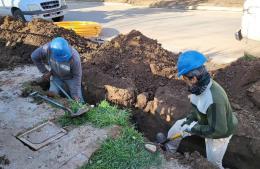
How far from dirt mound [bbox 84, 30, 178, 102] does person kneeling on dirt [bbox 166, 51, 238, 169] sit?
2.30 meters

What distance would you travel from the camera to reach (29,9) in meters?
13.1

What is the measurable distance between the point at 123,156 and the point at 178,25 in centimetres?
988

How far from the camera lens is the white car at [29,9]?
13086 millimetres

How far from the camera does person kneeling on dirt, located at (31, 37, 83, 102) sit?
5406 mm

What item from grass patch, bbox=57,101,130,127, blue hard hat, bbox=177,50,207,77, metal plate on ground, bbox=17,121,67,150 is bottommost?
metal plate on ground, bbox=17,121,67,150

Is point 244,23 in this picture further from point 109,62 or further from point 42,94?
point 42,94

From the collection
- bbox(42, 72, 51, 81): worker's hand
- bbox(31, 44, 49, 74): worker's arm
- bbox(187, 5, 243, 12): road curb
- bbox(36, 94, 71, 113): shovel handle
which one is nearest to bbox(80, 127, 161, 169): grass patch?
bbox(36, 94, 71, 113): shovel handle

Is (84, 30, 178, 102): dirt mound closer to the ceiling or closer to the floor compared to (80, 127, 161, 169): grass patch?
closer to the ceiling

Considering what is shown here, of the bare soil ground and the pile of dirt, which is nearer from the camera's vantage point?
the bare soil ground

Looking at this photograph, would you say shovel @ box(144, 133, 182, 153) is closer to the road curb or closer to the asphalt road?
the asphalt road

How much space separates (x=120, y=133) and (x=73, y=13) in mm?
14612

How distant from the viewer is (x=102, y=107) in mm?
5227

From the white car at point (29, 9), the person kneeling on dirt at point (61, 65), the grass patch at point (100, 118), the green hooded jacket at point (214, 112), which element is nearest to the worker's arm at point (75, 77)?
the person kneeling on dirt at point (61, 65)

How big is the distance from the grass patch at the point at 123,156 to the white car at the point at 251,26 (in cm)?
539
